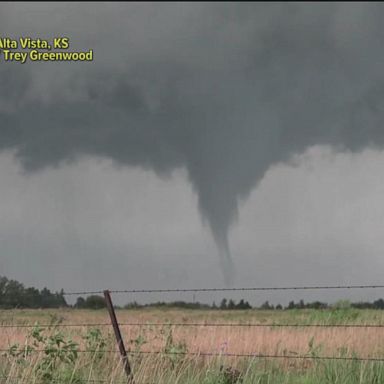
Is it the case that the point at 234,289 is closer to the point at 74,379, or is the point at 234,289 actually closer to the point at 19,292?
the point at 74,379

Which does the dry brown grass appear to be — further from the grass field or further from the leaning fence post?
the leaning fence post

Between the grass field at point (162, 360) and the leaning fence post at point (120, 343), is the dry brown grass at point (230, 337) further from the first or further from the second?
the leaning fence post at point (120, 343)

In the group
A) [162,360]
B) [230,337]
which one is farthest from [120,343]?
[230,337]

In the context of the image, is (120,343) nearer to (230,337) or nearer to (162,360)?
(162,360)

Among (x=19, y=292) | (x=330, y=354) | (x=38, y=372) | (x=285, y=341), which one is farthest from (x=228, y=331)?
(x=38, y=372)

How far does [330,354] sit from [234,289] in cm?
268

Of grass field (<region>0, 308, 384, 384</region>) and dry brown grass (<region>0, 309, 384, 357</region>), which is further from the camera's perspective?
dry brown grass (<region>0, 309, 384, 357</region>)

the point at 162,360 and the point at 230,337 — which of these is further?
the point at 230,337

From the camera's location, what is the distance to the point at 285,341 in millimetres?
11703

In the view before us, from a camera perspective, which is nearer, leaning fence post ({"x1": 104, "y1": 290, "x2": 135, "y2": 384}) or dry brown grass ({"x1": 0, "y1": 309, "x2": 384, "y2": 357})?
leaning fence post ({"x1": 104, "y1": 290, "x2": 135, "y2": 384})

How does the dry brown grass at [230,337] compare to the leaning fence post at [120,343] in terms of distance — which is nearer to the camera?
the leaning fence post at [120,343]

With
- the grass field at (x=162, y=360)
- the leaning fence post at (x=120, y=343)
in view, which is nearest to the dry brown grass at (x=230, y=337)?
the grass field at (x=162, y=360)

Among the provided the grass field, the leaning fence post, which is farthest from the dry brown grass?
the leaning fence post

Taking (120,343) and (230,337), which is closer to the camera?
(120,343)
